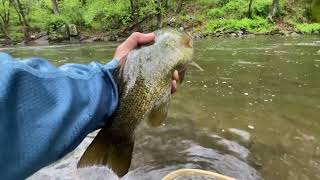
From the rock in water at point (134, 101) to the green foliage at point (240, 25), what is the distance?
1932 cm

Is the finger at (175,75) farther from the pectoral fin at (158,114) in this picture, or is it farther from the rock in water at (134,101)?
the pectoral fin at (158,114)

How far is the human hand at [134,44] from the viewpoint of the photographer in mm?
1902

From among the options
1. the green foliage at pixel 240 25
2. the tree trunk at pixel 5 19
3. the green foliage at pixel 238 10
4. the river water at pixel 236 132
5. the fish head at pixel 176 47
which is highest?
the fish head at pixel 176 47

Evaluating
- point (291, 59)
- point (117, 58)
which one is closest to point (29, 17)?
point (291, 59)

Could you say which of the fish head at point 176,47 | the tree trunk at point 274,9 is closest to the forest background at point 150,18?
the tree trunk at point 274,9

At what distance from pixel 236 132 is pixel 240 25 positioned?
16.7 metres

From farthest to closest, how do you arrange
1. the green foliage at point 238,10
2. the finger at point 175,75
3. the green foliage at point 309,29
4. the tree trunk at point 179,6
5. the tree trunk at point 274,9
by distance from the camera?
the tree trunk at point 179,6
the green foliage at point 238,10
the tree trunk at point 274,9
the green foliage at point 309,29
the finger at point 175,75

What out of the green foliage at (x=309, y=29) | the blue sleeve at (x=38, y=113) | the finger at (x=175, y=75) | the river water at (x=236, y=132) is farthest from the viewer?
the green foliage at (x=309, y=29)

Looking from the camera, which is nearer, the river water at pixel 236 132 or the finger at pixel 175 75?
the finger at pixel 175 75

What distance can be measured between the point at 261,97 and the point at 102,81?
5746mm

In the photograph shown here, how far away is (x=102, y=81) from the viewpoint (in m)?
1.54

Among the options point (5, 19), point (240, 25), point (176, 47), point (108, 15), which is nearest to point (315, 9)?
point (240, 25)

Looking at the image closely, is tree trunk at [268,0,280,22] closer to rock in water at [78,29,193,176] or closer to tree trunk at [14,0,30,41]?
tree trunk at [14,0,30,41]

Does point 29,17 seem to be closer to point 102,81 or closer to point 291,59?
point 291,59
